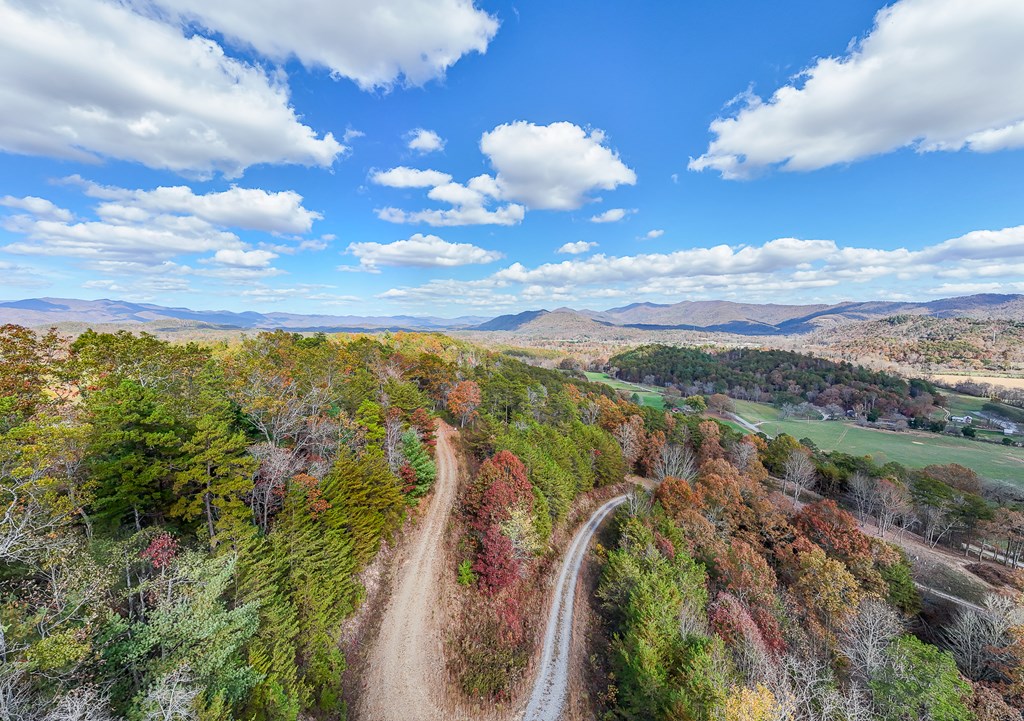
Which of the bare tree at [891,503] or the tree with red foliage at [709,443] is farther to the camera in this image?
the tree with red foliage at [709,443]

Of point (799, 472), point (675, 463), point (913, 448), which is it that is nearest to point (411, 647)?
point (675, 463)

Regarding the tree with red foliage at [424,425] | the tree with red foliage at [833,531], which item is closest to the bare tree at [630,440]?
the tree with red foliage at [833,531]

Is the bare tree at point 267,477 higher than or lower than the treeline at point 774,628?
higher

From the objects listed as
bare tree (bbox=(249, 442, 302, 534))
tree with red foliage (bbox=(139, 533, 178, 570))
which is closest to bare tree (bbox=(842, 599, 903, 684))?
tree with red foliage (bbox=(139, 533, 178, 570))

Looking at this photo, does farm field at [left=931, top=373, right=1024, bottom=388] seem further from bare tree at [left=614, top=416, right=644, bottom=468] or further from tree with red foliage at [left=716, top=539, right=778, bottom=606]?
tree with red foliage at [left=716, top=539, right=778, bottom=606]

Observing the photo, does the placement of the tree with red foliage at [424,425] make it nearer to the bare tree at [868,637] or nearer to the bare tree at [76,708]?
the bare tree at [76,708]

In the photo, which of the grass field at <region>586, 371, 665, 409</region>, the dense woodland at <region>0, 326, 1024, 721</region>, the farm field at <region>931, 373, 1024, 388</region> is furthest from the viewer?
the farm field at <region>931, 373, 1024, 388</region>

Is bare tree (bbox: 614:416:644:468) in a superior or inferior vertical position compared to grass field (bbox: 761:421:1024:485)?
superior

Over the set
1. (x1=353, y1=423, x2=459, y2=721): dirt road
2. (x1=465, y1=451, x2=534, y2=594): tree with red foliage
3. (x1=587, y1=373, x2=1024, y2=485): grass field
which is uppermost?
(x1=465, y1=451, x2=534, y2=594): tree with red foliage
